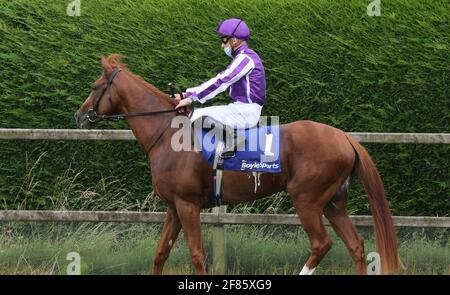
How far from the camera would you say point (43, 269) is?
10.4 meters

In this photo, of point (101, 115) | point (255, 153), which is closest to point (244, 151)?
point (255, 153)

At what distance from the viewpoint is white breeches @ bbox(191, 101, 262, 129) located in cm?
944

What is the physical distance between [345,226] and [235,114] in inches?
53.2

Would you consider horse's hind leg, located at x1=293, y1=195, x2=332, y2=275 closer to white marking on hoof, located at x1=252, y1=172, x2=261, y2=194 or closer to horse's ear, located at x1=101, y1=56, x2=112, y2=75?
white marking on hoof, located at x1=252, y1=172, x2=261, y2=194

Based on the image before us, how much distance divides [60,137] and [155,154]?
120 cm

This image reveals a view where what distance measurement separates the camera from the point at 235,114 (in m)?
9.47


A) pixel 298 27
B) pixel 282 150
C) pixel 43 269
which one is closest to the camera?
pixel 282 150

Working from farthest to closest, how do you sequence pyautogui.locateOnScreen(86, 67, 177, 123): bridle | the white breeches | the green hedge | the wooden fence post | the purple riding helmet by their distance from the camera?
the green hedge
the wooden fence post
pyautogui.locateOnScreen(86, 67, 177, 123): bridle
the purple riding helmet
the white breeches

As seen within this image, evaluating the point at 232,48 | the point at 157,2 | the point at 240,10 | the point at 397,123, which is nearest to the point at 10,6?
the point at 157,2

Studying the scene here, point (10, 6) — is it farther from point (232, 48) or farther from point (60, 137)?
point (232, 48)

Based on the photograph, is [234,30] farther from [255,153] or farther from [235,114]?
[255,153]

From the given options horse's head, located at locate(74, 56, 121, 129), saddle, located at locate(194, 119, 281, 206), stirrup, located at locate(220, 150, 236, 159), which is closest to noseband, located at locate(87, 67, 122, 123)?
horse's head, located at locate(74, 56, 121, 129)

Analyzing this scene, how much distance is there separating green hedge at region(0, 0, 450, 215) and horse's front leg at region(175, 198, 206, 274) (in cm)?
176

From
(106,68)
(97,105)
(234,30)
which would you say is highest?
(234,30)
